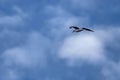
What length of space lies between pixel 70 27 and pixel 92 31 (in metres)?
14.7

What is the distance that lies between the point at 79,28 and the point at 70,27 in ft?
24.4

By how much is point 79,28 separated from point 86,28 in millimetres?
6164

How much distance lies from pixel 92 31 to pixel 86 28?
5386 mm

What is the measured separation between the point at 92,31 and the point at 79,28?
820cm

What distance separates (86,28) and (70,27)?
13.6m

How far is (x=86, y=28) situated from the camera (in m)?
167

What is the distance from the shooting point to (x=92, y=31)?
16288cm

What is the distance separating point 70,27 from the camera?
157875mm
